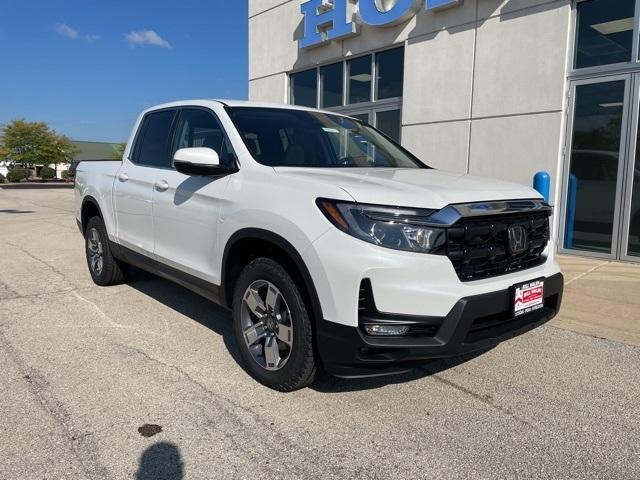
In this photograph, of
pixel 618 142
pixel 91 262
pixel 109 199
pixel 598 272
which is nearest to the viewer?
pixel 109 199

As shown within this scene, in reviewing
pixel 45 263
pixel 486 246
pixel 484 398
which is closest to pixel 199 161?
pixel 486 246

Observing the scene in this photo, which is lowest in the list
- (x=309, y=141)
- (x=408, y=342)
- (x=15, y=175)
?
(x=408, y=342)

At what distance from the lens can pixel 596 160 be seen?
7676mm

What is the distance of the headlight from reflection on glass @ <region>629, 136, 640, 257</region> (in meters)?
5.92

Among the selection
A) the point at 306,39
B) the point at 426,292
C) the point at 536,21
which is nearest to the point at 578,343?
the point at 426,292

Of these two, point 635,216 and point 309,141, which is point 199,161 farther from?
point 635,216

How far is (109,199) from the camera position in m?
5.30

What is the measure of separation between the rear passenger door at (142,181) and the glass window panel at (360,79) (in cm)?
665

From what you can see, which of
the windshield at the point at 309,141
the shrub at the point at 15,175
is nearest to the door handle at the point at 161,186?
the windshield at the point at 309,141

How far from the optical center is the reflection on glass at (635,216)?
7.27 meters

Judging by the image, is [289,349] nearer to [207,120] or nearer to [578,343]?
[207,120]

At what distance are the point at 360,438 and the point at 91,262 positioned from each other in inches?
174

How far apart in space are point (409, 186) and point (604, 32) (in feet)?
20.6

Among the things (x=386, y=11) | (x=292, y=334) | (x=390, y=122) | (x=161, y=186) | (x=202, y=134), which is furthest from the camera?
(x=390, y=122)
